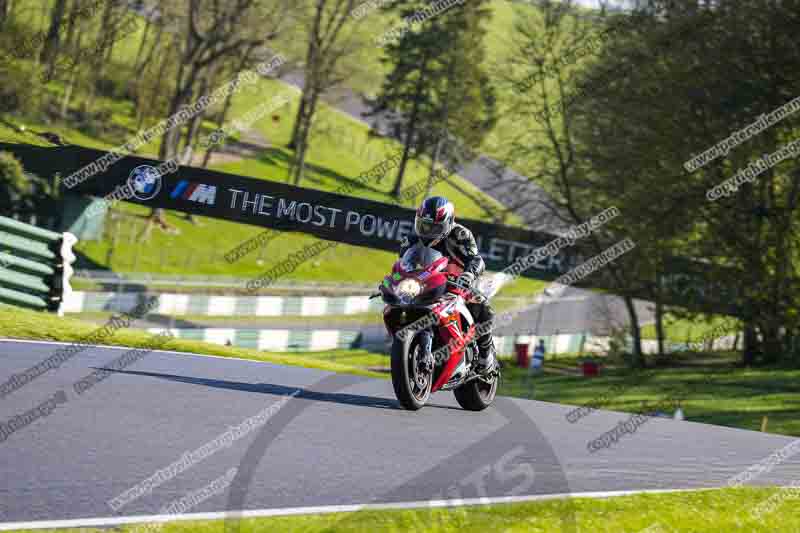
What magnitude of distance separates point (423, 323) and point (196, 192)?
1403cm

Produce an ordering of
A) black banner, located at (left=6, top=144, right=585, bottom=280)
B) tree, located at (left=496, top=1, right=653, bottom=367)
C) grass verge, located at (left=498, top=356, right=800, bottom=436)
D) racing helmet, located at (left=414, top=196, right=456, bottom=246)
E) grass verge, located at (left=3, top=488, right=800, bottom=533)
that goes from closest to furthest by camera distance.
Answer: grass verge, located at (left=3, top=488, right=800, bottom=533), racing helmet, located at (left=414, top=196, right=456, bottom=246), grass verge, located at (left=498, top=356, right=800, bottom=436), black banner, located at (left=6, top=144, right=585, bottom=280), tree, located at (left=496, top=1, right=653, bottom=367)

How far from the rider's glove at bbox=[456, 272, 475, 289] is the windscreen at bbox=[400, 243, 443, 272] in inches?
14.9

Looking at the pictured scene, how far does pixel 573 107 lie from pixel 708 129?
17.3 feet

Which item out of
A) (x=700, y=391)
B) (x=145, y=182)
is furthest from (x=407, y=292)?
(x=700, y=391)

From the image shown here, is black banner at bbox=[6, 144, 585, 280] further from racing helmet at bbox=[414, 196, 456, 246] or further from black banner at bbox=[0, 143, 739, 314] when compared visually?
racing helmet at bbox=[414, 196, 456, 246]

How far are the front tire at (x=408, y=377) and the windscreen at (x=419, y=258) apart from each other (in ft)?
2.16

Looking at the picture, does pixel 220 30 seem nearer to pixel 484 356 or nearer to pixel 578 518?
pixel 484 356

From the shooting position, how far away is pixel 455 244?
9.97m

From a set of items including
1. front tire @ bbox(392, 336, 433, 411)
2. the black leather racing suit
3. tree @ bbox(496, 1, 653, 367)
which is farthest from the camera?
tree @ bbox(496, 1, 653, 367)

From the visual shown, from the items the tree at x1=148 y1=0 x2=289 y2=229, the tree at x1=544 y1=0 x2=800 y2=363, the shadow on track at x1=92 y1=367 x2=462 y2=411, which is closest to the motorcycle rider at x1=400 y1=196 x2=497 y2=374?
the shadow on track at x1=92 y1=367 x2=462 y2=411

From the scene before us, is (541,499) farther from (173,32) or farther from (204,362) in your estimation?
(173,32)

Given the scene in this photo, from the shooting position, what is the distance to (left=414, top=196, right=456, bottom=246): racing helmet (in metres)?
9.45

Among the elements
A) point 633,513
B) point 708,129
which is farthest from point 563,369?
point 633,513

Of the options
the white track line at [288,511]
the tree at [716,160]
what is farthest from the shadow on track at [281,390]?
the tree at [716,160]
